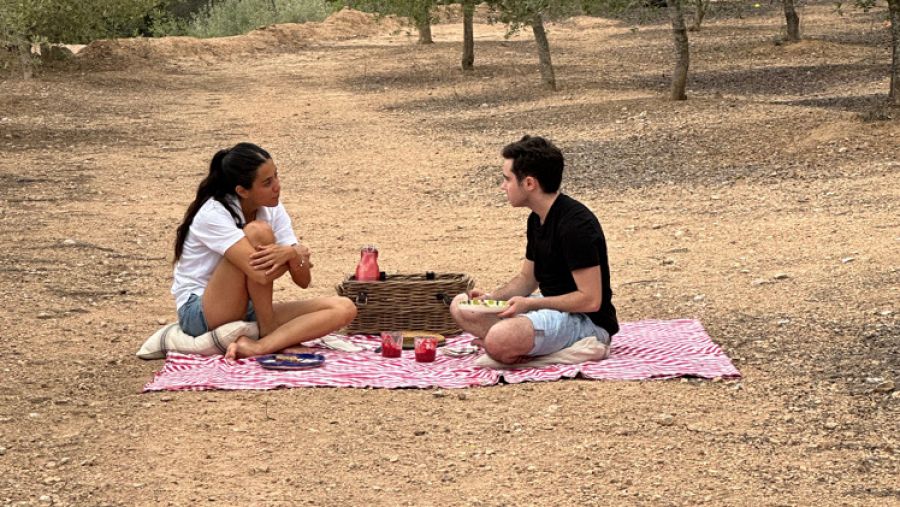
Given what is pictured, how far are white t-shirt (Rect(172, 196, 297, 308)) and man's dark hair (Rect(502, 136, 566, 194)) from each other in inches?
48.8

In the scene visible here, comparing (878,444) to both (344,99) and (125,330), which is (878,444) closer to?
(125,330)

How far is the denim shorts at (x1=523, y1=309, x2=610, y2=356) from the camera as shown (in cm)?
644

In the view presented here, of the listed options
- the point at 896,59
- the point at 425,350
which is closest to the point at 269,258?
the point at 425,350

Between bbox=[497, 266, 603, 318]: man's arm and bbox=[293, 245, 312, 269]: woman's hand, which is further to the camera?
bbox=[293, 245, 312, 269]: woman's hand

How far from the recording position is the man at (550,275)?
6.40 meters

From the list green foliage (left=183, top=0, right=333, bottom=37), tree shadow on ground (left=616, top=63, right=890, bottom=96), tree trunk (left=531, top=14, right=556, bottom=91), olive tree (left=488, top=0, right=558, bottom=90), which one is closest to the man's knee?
olive tree (left=488, top=0, right=558, bottom=90)

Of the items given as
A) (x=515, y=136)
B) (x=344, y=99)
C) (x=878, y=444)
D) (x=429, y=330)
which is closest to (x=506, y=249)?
(x=429, y=330)

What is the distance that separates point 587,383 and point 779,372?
2.95 ft

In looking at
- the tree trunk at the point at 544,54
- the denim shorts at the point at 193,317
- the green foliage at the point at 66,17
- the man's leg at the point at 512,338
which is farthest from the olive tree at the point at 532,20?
the man's leg at the point at 512,338

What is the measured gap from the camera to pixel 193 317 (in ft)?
22.6

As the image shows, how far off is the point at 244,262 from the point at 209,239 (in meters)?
0.23

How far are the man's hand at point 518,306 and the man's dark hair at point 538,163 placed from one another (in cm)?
52

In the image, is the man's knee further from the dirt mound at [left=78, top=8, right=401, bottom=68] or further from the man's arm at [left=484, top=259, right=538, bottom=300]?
the dirt mound at [left=78, top=8, right=401, bottom=68]

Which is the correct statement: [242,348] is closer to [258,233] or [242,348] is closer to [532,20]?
[258,233]
